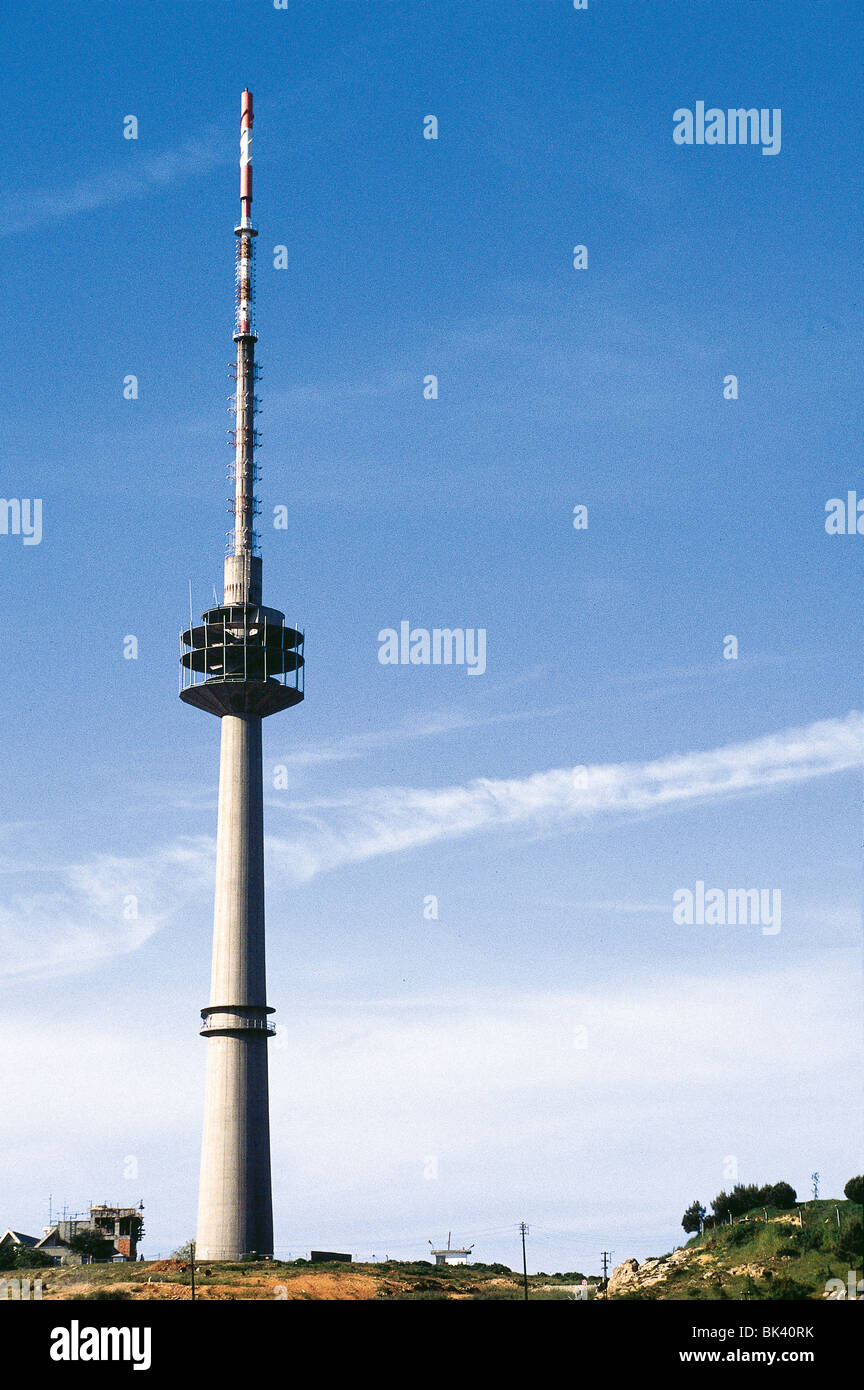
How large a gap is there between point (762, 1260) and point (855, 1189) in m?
13.1

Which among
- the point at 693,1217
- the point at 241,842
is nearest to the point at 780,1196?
the point at 693,1217

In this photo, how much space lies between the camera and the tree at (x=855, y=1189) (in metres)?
114

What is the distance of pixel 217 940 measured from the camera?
11156 centimetres

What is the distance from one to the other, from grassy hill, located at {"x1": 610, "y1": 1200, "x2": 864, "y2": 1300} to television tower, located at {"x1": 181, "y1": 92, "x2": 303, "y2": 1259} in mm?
25865

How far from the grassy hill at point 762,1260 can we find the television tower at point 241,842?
2587 cm

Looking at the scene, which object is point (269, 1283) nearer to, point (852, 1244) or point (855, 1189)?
point (852, 1244)

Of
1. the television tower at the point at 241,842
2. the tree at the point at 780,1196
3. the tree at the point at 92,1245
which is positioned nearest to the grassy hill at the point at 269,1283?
the television tower at the point at 241,842

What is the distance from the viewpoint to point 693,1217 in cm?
13662

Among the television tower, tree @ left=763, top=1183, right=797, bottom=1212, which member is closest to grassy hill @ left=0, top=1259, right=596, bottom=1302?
the television tower
